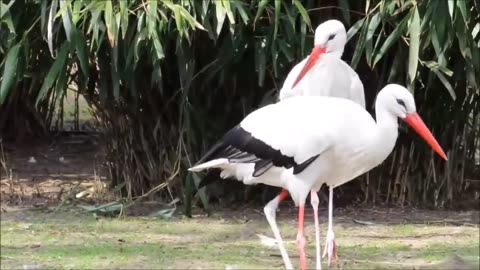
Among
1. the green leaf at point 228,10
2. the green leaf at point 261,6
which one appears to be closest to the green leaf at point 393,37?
the green leaf at point 261,6

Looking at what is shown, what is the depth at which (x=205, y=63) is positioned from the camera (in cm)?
662

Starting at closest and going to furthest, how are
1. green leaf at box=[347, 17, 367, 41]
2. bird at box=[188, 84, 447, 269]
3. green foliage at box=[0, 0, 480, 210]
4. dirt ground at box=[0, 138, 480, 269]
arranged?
bird at box=[188, 84, 447, 269], dirt ground at box=[0, 138, 480, 269], green foliage at box=[0, 0, 480, 210], green leaf at box=[347, 17, 367, 41]

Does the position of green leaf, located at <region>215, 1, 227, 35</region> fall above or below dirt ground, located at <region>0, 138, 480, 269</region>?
above

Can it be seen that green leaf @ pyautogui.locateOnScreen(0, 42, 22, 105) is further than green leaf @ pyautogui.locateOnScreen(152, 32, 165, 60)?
Yes

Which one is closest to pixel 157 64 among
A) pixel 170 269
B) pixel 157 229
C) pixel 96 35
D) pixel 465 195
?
pixel 96 35

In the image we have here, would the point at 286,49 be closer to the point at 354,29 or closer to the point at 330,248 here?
the point at 354,29

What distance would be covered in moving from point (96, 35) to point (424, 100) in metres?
2.11

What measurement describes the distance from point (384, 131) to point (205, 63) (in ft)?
6.62

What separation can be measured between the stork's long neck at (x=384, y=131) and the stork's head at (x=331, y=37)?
0.74 metres

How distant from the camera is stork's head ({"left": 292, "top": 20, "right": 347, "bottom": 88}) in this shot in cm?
552

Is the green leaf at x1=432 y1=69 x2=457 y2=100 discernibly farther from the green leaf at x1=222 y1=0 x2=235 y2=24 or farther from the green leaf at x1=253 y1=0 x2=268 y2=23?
the green leaf at x1=222 y1=0 x2=235 y2=24

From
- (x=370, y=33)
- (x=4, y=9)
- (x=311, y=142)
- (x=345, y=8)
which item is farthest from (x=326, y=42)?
(x=4, y=9)

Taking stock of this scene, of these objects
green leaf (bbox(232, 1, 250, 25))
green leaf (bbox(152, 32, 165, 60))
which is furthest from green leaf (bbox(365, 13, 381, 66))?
green leaf (bbox(152, 32, 165, 60))

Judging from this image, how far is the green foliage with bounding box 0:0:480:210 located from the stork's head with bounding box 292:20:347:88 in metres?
0.28
